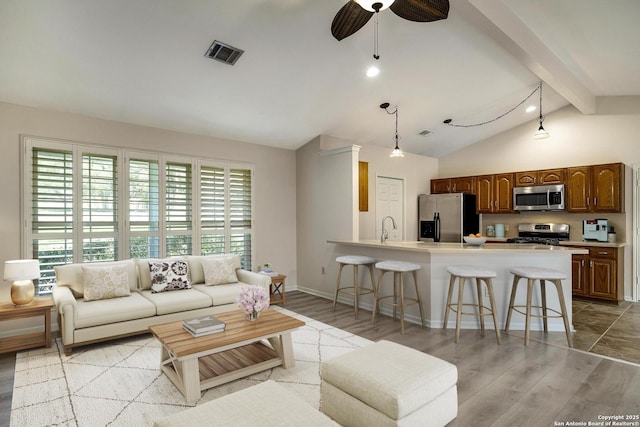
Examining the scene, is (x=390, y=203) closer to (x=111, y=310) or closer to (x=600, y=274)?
(x=600, y=274)

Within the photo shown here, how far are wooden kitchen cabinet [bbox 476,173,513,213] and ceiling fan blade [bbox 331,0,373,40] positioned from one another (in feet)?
17.6

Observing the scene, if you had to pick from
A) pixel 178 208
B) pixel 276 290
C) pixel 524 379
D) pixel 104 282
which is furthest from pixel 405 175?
pixel 104 282

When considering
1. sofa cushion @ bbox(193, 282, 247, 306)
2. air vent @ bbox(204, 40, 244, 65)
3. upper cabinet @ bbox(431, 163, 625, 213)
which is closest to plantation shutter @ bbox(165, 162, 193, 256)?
sofa cushion @ bbox(193, 282, 247, 306)

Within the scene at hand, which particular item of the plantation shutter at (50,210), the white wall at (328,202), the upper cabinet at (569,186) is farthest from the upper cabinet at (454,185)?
the plantation shutter at (50,210)

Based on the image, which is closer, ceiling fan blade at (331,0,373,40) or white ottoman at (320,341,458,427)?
white ottoman at (320,341,458,427)

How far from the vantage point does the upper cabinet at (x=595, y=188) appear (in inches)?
213

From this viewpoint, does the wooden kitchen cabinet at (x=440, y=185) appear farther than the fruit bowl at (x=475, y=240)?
Yes

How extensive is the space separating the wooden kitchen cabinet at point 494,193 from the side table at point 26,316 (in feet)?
23.3

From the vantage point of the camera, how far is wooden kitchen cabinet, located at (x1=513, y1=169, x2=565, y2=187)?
602cm

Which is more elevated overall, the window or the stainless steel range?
the window

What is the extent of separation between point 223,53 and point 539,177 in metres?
5.79

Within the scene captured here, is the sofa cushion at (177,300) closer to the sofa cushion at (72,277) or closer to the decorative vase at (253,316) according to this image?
the sofa cushion at (72,277)

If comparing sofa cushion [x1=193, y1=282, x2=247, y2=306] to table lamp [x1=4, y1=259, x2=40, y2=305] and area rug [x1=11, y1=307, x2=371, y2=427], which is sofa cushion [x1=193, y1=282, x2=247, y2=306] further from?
table lamp [x1=4, y1=259, x2=40, y2=305]

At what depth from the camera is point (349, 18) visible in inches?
97.0
